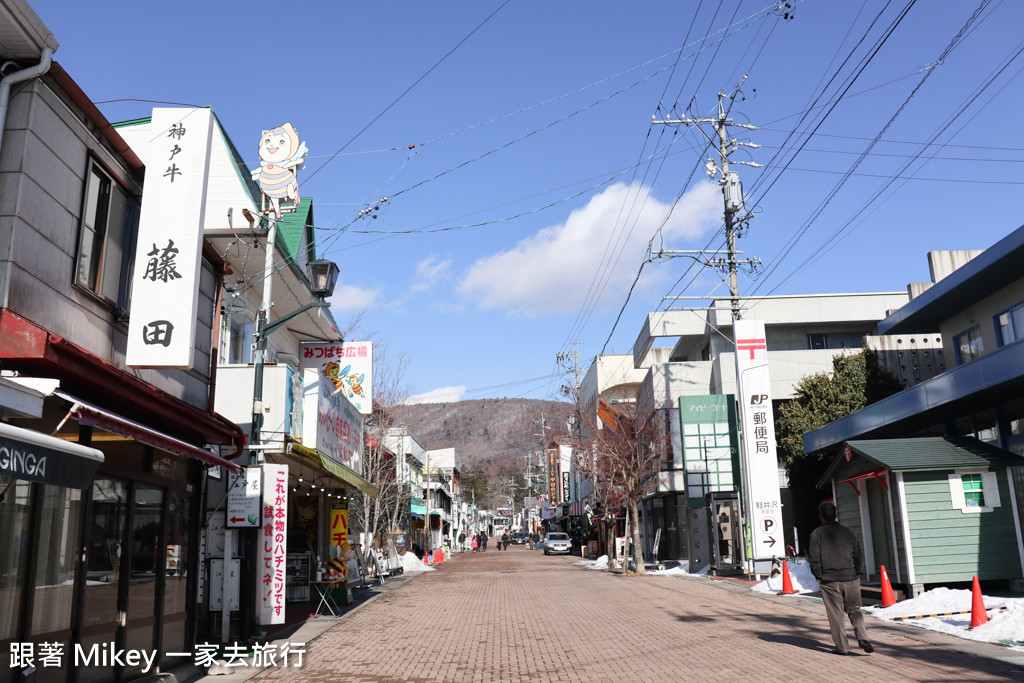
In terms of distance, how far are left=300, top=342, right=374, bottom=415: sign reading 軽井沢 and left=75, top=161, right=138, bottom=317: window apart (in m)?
11.3

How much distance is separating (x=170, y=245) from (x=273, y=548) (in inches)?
242

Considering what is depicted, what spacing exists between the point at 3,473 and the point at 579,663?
722 cm

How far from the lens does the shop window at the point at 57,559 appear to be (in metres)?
7.40

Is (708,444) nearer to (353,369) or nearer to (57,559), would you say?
(353,369)

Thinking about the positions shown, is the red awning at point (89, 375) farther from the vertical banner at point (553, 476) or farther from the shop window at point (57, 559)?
the vertical banner at point (553, 476)

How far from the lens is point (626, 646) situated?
37.3 feet

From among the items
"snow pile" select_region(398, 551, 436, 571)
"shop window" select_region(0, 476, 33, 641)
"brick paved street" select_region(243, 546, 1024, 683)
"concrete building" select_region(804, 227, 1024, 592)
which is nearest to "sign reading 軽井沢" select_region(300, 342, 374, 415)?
"brick paved street" select_region(243, 546, 1024, 683)

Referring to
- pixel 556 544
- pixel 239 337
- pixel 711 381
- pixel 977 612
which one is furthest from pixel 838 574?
pixel 556 544

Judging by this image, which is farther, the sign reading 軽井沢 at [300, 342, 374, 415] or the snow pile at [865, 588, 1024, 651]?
the sign reading 軽井沢 at [300, 342, 374, 415]

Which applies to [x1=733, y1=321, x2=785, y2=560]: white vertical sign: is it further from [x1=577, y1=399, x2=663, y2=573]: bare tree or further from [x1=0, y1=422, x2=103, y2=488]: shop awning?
[x1=0, y1=422, x2=103, y2=488]: shop awning

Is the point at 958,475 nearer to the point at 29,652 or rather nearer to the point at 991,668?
the point at 991,668

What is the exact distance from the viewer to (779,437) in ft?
105

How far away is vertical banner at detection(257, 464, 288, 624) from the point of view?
12847mm

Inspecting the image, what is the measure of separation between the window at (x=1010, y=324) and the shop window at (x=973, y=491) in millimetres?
4012
